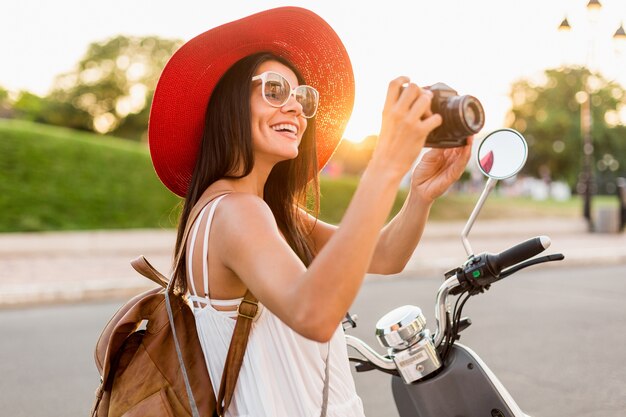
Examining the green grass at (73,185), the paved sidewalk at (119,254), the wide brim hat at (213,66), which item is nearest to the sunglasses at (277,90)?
the wide brim hat at (213,66)

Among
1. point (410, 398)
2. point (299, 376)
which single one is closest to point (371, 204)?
point (299, 376)

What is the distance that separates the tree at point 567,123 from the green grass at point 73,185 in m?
44.7

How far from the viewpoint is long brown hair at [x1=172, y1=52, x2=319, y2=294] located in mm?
1787

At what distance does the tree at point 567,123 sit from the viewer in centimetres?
5872

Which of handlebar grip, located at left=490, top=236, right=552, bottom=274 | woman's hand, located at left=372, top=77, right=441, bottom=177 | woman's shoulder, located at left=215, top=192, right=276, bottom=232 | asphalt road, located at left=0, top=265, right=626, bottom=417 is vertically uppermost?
woman's hand, located at left=372, top=77, right=441, bottom=177

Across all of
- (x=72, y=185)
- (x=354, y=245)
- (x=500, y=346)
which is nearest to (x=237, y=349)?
(x=354, y=245)

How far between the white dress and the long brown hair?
0.16 metres

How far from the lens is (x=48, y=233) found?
1396cm

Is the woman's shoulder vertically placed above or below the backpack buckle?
above

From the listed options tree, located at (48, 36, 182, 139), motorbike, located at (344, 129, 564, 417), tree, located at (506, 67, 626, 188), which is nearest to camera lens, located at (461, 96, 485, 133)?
motorbike, located at (344, 129, 564, 417)

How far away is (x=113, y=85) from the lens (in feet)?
156

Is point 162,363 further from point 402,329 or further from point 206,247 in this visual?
point 402,329

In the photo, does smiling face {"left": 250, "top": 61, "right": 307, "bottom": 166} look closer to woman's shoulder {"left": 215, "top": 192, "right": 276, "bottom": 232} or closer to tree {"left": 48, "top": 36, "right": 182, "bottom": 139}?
woman's shoulder {"left": 215, "top": 192, "right": 276, "bottom": 232}

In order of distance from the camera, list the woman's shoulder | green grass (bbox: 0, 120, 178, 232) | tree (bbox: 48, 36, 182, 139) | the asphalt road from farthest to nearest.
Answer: tree (bbox: 48, 36, 182, 139) → green grass (bbox: 0, 120, 178, 232) → the asphalt road → the woman's shoulder
